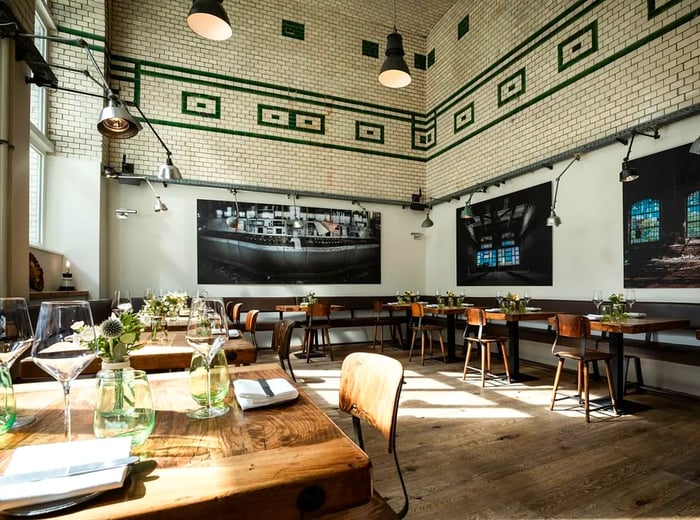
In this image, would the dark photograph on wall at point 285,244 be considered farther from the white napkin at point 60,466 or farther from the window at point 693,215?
the white napkin at point 60,466

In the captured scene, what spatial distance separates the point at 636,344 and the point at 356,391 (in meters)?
4.45

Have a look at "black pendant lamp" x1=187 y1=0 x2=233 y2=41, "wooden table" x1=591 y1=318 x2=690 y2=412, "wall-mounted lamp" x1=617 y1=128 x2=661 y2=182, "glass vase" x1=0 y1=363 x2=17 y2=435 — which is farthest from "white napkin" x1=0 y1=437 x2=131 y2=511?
"wall-mounted lamp" x1=617 y1=128 x2=661 y2=182

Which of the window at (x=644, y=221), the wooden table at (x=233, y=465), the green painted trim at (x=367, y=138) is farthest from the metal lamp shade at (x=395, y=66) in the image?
the wooden table at (x=233, y=465)

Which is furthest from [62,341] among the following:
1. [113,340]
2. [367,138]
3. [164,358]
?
[367,138]

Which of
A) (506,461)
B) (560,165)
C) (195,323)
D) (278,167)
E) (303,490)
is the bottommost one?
(506,461)

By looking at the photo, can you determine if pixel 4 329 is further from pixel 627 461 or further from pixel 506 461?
pixel 627 461

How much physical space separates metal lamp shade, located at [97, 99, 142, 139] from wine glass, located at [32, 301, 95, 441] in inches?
111

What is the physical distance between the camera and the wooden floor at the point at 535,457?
2180 mm

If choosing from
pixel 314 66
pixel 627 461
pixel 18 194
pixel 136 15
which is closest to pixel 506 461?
pixel 627 461

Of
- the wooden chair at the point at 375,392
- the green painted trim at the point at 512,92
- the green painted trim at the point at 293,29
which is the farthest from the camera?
the green painted trim at the point at 293,29

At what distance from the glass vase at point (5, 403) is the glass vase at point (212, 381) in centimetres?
40

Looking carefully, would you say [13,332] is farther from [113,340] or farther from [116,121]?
[116,121]

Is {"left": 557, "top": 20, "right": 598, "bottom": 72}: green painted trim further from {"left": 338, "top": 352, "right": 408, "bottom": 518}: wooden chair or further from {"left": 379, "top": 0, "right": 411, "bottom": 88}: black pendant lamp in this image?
{"left": 338, "top": 352, "right": 408, "bottom": 518}: wooden chair

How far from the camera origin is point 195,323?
1.10 meters
